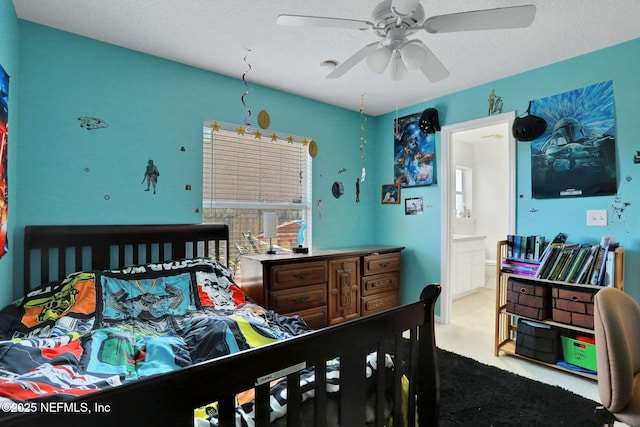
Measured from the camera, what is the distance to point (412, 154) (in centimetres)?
390

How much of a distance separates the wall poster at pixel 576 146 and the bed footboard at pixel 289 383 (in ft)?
6.82

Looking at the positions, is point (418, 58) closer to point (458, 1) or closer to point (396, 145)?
point (458, 1)

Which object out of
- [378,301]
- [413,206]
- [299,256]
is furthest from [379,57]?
[378,301]

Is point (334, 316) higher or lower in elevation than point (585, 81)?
lower

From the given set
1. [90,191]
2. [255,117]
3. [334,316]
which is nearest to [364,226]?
[334,316]

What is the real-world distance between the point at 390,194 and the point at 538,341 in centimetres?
215

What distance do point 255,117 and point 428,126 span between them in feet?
6.09

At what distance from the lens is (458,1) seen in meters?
1.97

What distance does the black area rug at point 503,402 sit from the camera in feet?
6.29

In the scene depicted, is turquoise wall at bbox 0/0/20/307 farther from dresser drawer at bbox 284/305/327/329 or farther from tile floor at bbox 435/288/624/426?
tile floor at bbox 435/288/624/426

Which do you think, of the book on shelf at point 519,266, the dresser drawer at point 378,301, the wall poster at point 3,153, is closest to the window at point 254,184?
the dresser drawer at point 378,301

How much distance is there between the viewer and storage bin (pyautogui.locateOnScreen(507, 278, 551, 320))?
102 inches

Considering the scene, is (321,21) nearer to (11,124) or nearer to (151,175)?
(151,175)

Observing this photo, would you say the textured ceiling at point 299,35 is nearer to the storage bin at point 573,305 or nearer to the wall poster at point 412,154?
the wall poster at point 412,154
